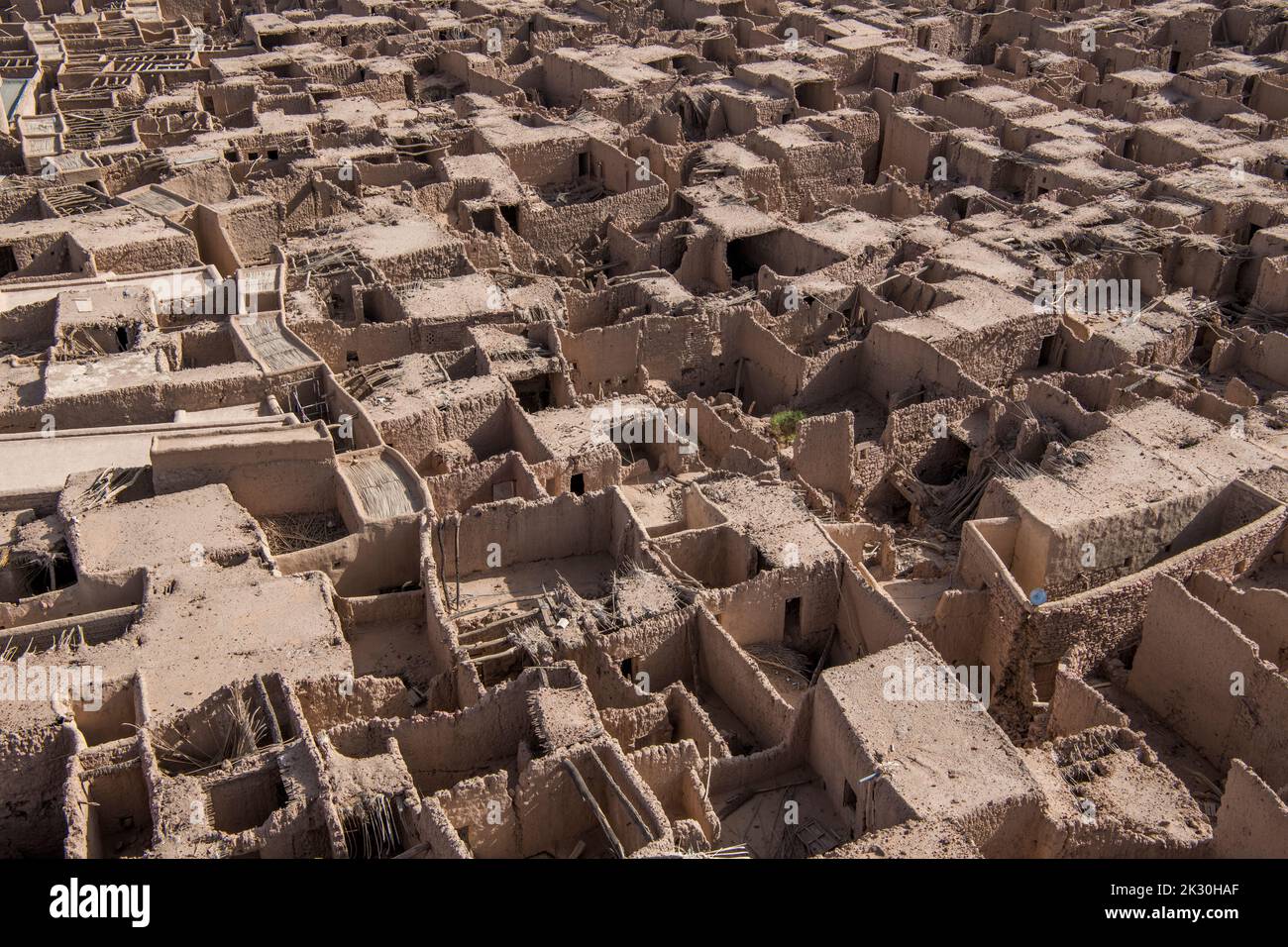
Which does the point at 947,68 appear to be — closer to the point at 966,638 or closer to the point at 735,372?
the point at 735,372

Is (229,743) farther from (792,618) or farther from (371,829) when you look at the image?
(792,618)

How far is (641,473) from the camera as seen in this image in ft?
80.6

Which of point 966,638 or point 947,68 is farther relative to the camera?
point 947,68

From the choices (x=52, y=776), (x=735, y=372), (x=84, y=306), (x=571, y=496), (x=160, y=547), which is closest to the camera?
(x=52, y=776)

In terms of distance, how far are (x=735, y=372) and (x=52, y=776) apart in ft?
56.8

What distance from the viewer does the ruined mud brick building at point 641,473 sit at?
16516mm

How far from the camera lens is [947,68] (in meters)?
44.3

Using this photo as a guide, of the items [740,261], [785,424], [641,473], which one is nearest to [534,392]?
[641,473]

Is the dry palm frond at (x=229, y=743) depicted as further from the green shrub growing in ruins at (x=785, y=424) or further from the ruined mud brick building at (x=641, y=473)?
the green shrub growing in ruins at (x=785, y=424)

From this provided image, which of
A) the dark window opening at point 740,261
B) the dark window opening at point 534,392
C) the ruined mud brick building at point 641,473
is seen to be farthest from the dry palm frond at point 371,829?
the dark window opening at point 740,261

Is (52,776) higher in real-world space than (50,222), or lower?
lower

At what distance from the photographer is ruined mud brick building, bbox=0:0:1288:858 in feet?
54.2

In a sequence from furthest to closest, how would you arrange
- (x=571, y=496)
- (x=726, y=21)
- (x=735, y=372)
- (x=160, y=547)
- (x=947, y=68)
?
(x=726, y=21)
(x=947, y=68)
(x=735, y=372)
(x=571, y=496)
(x=160, y=547)

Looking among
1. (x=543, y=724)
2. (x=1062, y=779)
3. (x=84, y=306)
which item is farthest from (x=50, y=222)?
(x=1062, y=779)
